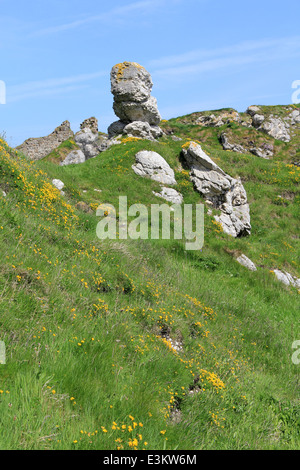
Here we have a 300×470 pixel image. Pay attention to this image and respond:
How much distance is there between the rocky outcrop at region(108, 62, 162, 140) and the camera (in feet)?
95.7

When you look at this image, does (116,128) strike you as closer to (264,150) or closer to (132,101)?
(132,101)

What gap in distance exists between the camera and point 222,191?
2198 cm

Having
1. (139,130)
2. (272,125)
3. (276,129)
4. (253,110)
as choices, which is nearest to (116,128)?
(139,130)

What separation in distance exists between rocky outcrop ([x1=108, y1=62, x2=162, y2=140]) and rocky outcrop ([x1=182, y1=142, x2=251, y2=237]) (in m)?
7.64

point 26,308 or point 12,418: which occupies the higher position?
point 26,308

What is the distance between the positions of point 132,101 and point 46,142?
81.8 ft

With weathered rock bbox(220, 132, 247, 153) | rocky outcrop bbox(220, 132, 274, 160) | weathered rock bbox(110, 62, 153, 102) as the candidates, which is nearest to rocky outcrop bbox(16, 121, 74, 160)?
weathered rock bbox(110, 62, 153, 102)

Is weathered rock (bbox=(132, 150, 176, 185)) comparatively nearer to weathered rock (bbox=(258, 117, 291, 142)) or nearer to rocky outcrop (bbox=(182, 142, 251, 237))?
rocky outcrop (bbox=(182, 142, 251, 237))

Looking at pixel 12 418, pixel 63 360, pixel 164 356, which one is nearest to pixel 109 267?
pixel 164 356
